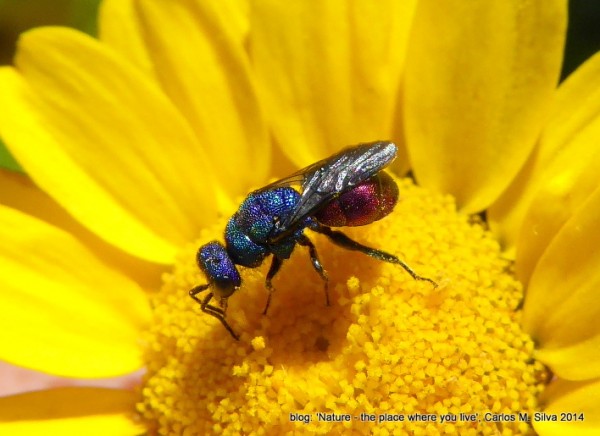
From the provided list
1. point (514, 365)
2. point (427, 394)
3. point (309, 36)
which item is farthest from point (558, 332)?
point (309, 36)

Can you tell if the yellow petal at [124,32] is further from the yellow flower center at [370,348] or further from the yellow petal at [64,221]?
the yellow flower center at [370,348]

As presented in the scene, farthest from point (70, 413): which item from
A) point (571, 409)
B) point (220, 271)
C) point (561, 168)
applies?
point (561, 168)

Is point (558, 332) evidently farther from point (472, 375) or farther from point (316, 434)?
point (316, 434)

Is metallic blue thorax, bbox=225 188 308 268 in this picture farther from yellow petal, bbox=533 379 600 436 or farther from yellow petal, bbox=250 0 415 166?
yellow petal, bbox=533 379 600 436

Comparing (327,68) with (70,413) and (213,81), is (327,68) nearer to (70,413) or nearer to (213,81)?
(213,81)

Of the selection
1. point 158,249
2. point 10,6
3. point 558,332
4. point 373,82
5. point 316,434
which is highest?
point 10,6
